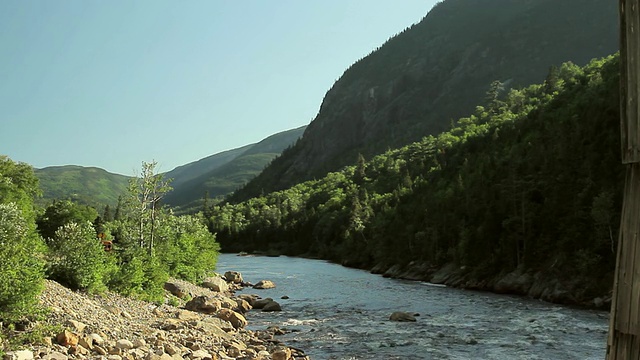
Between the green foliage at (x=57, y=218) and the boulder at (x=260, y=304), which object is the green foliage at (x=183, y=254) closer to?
the boulder at (x=260, y=304)

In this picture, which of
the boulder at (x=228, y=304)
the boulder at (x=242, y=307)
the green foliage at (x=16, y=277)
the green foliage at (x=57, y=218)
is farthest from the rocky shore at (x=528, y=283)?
the green foliage at (x=57, y=218)

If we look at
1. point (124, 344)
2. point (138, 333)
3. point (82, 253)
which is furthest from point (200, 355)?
point (82, 253)

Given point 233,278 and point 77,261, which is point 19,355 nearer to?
point 77,261

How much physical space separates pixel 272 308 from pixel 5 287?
28873mm

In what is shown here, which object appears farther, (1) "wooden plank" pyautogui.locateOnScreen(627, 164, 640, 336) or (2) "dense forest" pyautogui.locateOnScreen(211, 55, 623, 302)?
(2) "dense forest" pyautogui.locateOnScreen(211, 55, 623, 302)

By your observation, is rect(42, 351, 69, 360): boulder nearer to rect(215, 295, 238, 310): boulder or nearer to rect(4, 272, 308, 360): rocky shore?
rect(4, 272, 308, 360): rocky shore

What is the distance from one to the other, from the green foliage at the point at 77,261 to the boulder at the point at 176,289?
13.1 m

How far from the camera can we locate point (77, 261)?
99.8 ft

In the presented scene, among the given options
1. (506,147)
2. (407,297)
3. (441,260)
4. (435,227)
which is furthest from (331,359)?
(506,147)

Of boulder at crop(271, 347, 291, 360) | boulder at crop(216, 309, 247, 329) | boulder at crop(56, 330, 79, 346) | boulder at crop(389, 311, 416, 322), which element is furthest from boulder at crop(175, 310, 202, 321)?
boulder at crop(389, 311, 416, 322)

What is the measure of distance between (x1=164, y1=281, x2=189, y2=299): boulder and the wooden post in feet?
146

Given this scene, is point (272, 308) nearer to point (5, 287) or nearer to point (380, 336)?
point (380, 336)

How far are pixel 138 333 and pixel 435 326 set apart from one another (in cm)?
2089

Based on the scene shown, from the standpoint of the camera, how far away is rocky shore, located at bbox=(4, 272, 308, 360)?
19438 mm
